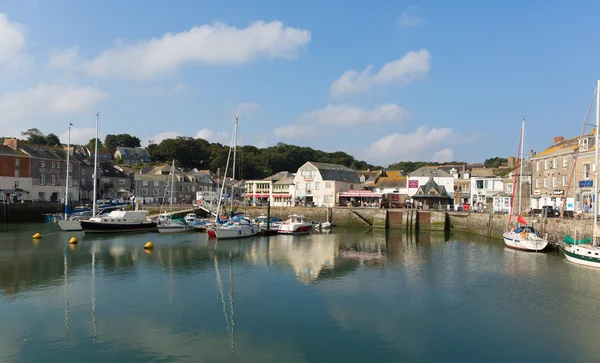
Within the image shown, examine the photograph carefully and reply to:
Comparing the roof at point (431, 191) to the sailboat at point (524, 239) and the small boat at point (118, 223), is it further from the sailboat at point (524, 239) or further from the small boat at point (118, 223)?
the small boat at point (118, 223)

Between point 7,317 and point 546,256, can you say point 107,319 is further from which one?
point 546,256

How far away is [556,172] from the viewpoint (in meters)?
42.0

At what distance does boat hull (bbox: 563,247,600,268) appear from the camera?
972 inches

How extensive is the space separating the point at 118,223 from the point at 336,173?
3433 cm

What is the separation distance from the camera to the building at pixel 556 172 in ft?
123

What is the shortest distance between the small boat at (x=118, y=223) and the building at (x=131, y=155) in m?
71.4

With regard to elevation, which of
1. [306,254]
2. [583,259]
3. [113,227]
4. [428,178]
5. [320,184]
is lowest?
[306,254]

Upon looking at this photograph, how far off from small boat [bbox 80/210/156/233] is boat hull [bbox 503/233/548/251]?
34184mm

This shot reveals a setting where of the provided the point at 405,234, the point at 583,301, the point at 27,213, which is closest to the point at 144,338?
the point at 583,301

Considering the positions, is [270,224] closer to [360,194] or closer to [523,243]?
[360,194]

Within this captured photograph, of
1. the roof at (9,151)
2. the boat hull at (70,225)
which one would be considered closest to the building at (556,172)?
the boat hull at (70,225)

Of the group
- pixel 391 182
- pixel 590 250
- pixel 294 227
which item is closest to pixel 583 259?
pixel 590 250

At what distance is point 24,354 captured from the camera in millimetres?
12734

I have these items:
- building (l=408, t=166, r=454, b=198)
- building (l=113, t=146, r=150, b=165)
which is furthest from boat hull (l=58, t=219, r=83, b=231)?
building (l=113, t=146, r=150, b=165)
